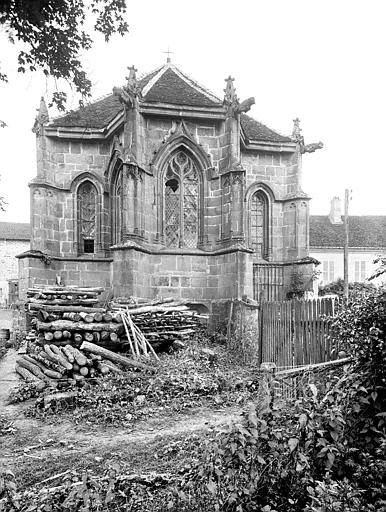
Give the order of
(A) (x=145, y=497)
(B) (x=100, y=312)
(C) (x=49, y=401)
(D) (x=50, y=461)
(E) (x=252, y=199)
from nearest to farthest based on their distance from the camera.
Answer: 1. (A) (x=145, y=497)
2. (D) (x=50, y=461)
3. (C) (x=49, y=401)
4. (B) (x=100, y=312)
5. (E) (x=252, y=199)

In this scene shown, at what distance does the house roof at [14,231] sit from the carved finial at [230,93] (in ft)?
115

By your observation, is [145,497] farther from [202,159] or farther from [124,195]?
[202,159]

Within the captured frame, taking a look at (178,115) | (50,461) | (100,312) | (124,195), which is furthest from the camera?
(178,115)

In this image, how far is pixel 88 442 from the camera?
5910 mm

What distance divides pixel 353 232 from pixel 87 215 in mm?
27284

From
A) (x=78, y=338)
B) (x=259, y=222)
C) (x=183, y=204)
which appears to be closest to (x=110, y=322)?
(x=78, y=338)

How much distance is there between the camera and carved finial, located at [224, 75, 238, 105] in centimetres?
1358

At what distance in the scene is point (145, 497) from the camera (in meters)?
3.94

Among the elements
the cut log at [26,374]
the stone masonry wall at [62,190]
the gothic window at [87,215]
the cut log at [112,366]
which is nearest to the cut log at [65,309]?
the cut log at [26,374]

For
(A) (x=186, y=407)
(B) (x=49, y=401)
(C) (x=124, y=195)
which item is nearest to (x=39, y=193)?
(C) (x=124, y=195)

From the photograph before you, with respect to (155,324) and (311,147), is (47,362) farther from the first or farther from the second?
(311,147)

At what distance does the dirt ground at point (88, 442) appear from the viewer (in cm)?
499

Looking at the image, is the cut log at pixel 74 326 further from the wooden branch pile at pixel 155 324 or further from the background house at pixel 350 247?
the background house at pixel 350 247

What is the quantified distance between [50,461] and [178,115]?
11060mm
